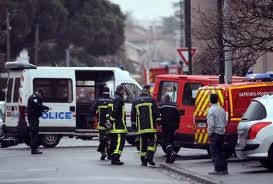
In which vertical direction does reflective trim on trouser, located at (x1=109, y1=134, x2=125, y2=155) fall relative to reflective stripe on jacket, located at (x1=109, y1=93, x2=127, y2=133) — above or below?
below

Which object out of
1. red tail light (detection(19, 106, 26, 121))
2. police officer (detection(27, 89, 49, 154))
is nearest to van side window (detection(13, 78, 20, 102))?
red tail light (detection(19, 106, 26, 121))

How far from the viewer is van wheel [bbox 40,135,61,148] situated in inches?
1066

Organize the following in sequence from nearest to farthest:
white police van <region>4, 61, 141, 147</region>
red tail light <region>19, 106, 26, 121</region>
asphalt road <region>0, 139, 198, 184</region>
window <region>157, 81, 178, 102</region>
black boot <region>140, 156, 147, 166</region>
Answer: asphalt road <region>0, 139, 198, 184</region>
black boot <region>140, 156, 147, 166</region>
window <region>157, 81, 178, 102</region>
red tail light <region>19, 106, 26, 121</region>
white police van <region>4, 61, 141, 147</region>

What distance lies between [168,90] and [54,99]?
18.4 ft

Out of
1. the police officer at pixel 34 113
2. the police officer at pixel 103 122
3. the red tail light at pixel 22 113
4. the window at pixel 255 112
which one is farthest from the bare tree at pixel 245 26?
the red tail light at pixel 22 113

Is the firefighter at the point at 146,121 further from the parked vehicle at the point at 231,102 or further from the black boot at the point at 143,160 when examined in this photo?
the parked vehicle at the point at 231,102

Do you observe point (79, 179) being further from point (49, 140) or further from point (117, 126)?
point (49, 140)

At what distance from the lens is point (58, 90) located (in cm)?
2678

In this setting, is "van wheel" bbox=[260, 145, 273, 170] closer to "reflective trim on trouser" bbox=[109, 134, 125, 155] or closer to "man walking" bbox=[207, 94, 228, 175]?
"man walking" bbox=[207, 94, 228, 175]

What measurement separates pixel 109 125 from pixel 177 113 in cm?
170

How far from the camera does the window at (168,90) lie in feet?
71.6

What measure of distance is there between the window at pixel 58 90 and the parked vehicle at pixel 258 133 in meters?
10.4

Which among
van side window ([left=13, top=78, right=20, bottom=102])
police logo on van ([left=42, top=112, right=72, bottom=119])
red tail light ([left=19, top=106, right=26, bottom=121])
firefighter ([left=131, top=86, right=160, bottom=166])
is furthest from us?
police logo on van ([left=42, top=112, right=72, bottom=119])

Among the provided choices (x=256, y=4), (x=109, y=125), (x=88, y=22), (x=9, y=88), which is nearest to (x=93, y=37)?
(x=88, y=22)
